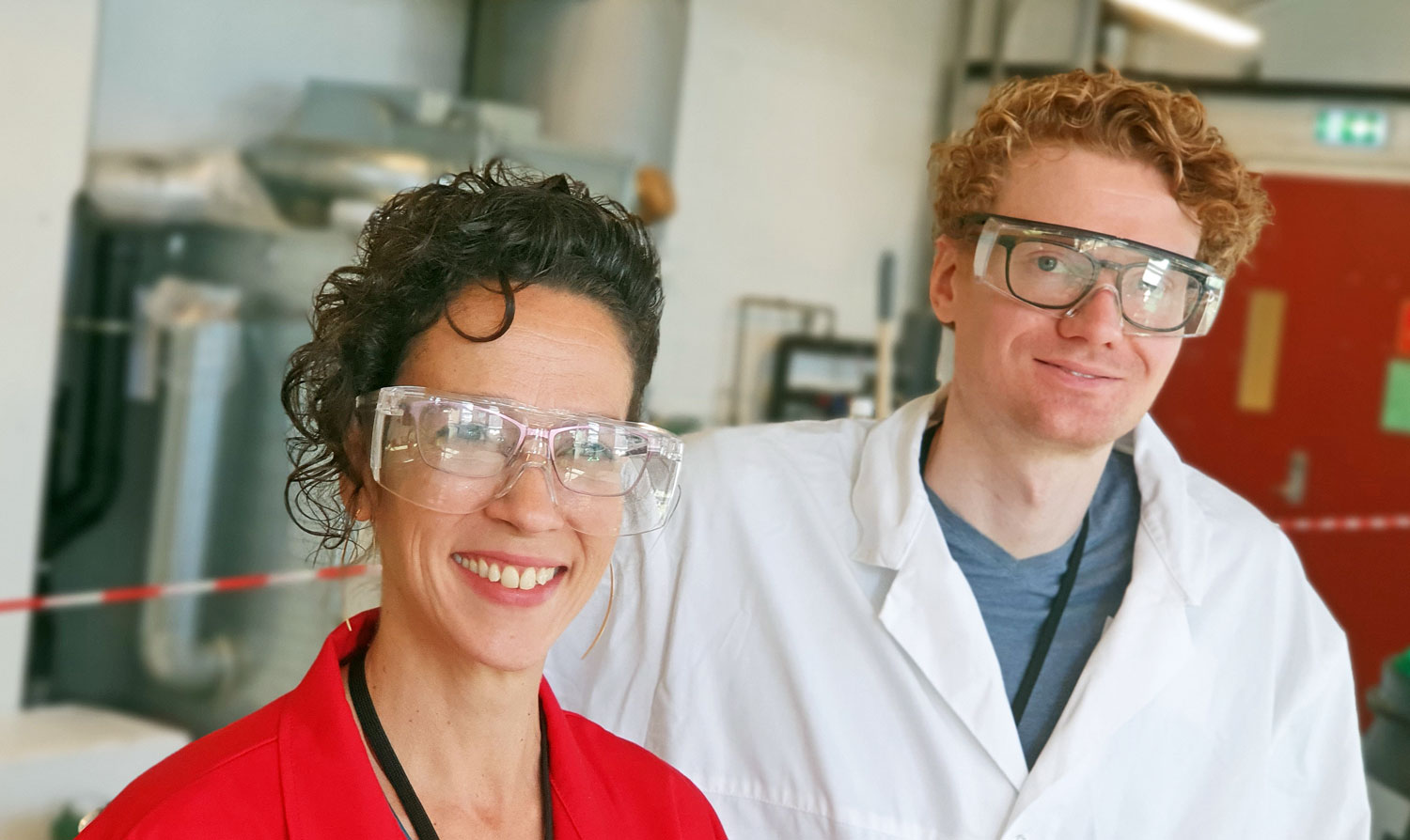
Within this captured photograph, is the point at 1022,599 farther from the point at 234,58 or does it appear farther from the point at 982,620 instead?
the point at 234,58

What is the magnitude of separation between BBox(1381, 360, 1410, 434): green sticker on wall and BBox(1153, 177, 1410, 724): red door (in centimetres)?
1

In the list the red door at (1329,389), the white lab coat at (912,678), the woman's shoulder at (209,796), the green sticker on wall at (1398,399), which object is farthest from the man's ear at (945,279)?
the green sticker on wall at (1398,399)

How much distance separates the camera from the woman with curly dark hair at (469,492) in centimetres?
118

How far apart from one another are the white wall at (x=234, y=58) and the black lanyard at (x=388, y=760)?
3.08 metres


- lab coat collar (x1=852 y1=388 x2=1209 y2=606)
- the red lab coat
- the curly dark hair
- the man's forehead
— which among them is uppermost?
the man's forehead

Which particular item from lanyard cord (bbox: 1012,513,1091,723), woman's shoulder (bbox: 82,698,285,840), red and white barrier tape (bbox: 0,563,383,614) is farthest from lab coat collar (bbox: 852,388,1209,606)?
red and white barrier tape (bbox: 0,563,383,614)

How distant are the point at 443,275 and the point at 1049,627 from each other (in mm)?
936

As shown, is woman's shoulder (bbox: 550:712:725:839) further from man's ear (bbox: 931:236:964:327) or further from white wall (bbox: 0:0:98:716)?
white wall (bbox: 0:0:98:716)

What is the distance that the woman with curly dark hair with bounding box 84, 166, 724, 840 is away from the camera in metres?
1.18

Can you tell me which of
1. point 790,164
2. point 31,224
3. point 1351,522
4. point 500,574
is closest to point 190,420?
point 31,224

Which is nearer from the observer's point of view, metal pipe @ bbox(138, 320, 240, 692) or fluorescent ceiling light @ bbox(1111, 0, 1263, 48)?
metal pipe @ bbox(138, 320, 240, 692)

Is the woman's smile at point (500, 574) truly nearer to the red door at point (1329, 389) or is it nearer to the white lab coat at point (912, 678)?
the white lab coat at point (912, 678)

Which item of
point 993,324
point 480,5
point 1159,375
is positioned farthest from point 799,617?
point 480,5

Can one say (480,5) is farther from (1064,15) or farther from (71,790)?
(1064,15)
